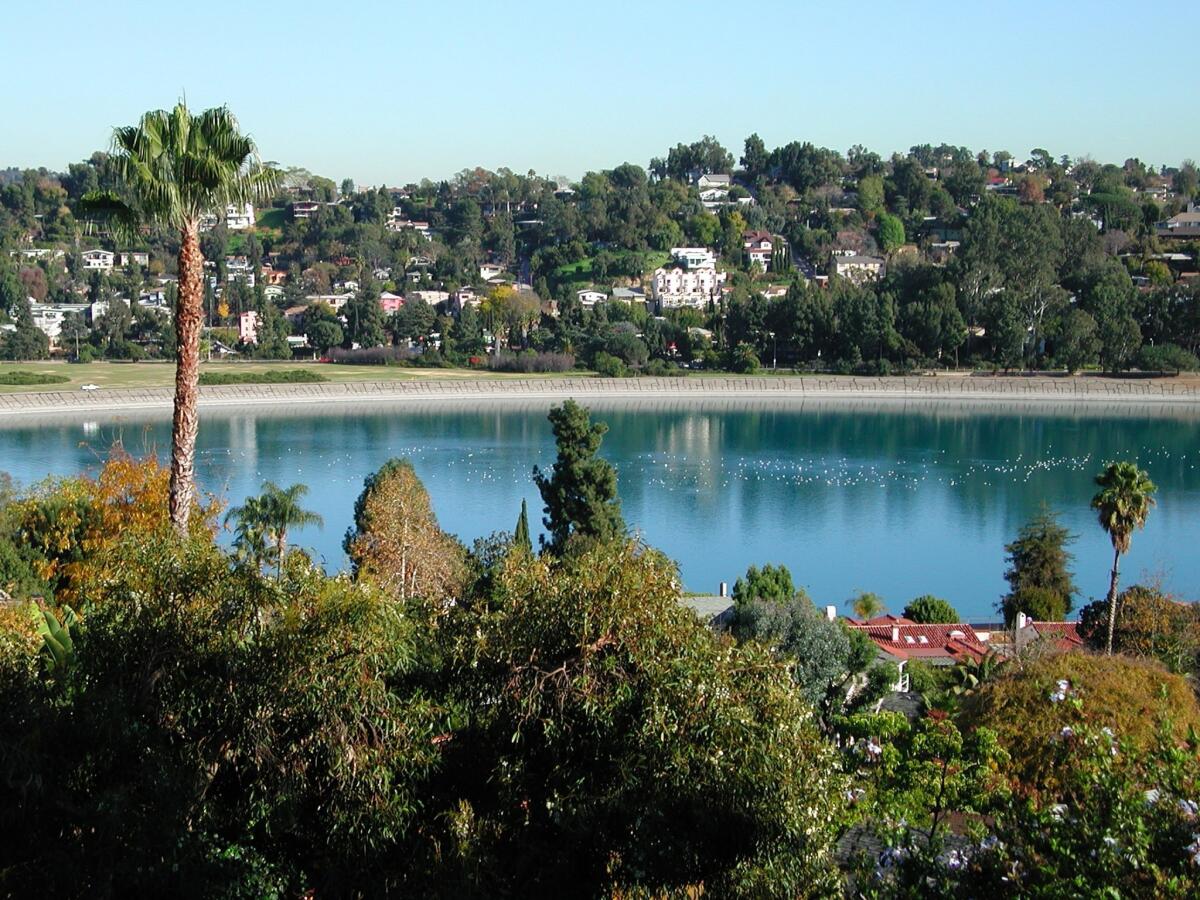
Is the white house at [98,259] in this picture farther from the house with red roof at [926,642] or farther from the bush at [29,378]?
the house with red roof at [926,642]

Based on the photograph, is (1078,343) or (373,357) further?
(373,357)

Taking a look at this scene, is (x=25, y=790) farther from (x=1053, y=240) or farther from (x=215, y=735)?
(x=1053, y=240)

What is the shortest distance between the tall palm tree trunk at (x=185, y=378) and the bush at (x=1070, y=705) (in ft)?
18.7

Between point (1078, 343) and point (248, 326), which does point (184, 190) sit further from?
point (248, 326)

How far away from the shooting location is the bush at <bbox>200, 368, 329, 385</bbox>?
218 feet

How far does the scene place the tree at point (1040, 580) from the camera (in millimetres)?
24078

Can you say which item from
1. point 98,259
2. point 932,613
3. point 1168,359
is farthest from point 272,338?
point 932,613

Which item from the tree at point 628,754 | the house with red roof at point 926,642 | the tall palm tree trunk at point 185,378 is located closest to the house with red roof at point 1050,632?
the house with red roof at point 926,642

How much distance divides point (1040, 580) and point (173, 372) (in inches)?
2180

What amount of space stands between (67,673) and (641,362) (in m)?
67.0

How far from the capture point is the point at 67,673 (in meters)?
6.76

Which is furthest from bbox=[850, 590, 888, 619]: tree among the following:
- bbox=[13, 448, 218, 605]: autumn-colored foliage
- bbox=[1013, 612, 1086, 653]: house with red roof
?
bbox=[13, 448, 218, 605]: autumn-colored foliage

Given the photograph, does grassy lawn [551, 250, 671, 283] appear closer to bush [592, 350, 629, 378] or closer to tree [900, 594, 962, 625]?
bush [592, 350, 629, 378]

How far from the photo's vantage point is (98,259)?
106m
